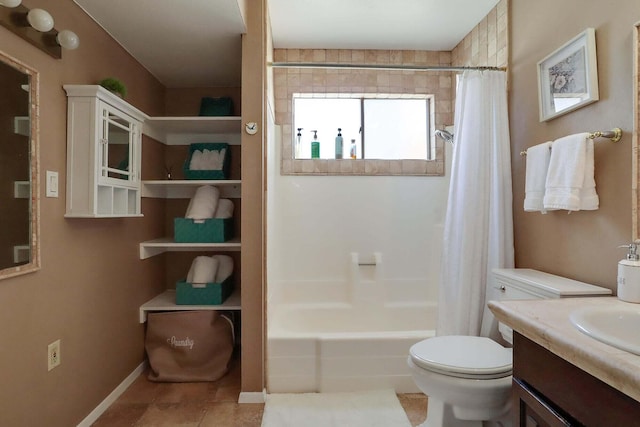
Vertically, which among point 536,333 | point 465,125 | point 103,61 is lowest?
point 536,333

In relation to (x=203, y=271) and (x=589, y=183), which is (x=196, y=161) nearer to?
(x=203, y=271)

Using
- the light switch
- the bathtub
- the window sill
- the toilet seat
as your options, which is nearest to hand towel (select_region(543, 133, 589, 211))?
the toilet seat

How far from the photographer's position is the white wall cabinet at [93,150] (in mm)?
1711

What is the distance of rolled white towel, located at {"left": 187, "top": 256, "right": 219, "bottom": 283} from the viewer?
2.43 metres

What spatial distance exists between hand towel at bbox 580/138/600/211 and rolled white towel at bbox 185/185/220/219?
2.07m

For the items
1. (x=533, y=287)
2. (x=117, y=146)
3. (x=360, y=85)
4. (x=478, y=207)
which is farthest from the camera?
(x=360, y=85)

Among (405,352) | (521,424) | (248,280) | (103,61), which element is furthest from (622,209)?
(103,61)

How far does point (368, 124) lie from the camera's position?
317 centimetres

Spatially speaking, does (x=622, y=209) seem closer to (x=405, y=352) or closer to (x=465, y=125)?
(x=465, y=125)

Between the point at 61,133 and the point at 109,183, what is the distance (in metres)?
0.31

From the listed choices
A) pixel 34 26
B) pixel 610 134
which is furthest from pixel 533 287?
pixel 34 26

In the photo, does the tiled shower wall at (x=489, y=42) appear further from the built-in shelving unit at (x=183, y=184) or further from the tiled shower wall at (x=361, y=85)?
the built-in shelving unit at (x=183, y=184)

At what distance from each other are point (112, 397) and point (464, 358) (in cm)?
197

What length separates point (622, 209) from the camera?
4.65 ft
